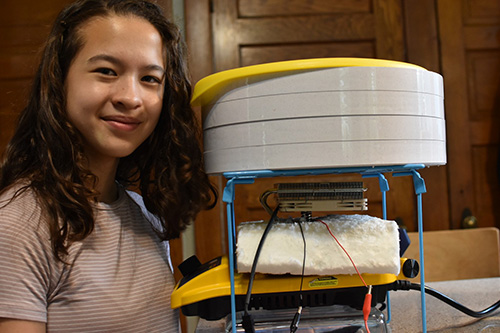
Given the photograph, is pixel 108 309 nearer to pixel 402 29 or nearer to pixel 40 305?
pixel 40 305

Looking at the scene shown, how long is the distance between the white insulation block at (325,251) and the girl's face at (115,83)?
27 centimetres

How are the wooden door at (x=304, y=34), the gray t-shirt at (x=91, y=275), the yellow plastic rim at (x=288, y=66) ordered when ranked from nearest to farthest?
the yellow plastic rim at (x=288, y=66) → the gray t-shirt at (x=91, y=275) → the wooden door at (x=304, y=34)

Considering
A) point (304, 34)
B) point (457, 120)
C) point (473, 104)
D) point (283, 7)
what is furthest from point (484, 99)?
point (283, 7)

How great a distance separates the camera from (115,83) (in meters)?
0.67

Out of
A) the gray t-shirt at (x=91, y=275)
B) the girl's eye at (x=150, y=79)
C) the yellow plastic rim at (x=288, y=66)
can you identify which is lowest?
the gray t-shirt at (x=91, y=275)

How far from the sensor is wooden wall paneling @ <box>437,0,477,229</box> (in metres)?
1.84

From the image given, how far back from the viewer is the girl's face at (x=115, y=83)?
671mm

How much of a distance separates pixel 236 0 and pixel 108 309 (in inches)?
57.0

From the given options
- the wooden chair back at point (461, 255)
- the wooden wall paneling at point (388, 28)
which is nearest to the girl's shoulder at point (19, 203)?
the wooden chair back at point (461, 255)

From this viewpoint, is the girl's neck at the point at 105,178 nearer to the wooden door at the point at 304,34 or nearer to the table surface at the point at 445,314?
the table surface at the point at 445,314

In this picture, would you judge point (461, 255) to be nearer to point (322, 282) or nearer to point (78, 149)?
point (322, 282)

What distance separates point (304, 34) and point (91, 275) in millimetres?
1404

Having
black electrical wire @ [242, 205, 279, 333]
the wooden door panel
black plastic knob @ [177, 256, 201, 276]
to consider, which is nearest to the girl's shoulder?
black plastic knob @ [177, 256, 201, 276]

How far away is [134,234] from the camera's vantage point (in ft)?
2.61
